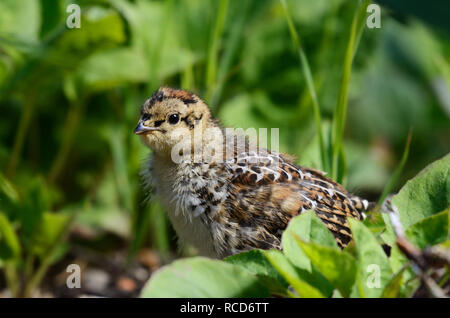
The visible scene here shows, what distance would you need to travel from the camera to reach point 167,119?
2172 mm

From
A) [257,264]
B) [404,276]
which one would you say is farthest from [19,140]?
[404,276]

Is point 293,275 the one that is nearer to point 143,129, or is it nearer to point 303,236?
point 303,236

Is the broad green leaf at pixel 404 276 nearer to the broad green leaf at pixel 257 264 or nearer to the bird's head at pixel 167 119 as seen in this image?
the broad green leaf at pixel 257 264

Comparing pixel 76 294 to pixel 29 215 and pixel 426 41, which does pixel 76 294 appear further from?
pixel 426 41

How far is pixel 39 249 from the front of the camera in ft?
8.65

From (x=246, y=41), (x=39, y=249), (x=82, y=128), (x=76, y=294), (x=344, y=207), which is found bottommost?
(x=76, y=294)

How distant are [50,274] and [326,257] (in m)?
2.03

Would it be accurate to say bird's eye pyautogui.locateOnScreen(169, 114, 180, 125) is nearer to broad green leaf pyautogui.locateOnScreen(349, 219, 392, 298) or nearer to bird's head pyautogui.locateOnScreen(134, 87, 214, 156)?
bird's head pyautogui.locateOnScreen(134, 87, 214, 156)

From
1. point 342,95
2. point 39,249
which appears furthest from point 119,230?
point 342,95

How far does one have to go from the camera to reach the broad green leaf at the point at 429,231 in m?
1.44

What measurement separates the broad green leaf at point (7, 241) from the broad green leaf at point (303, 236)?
1.30 metres

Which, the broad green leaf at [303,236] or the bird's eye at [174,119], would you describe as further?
the bird's eye at [174,119]

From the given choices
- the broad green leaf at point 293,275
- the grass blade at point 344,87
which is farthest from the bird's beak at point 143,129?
the broad green leaf at point 293,275

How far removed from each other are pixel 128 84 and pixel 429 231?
1946 millimetres
